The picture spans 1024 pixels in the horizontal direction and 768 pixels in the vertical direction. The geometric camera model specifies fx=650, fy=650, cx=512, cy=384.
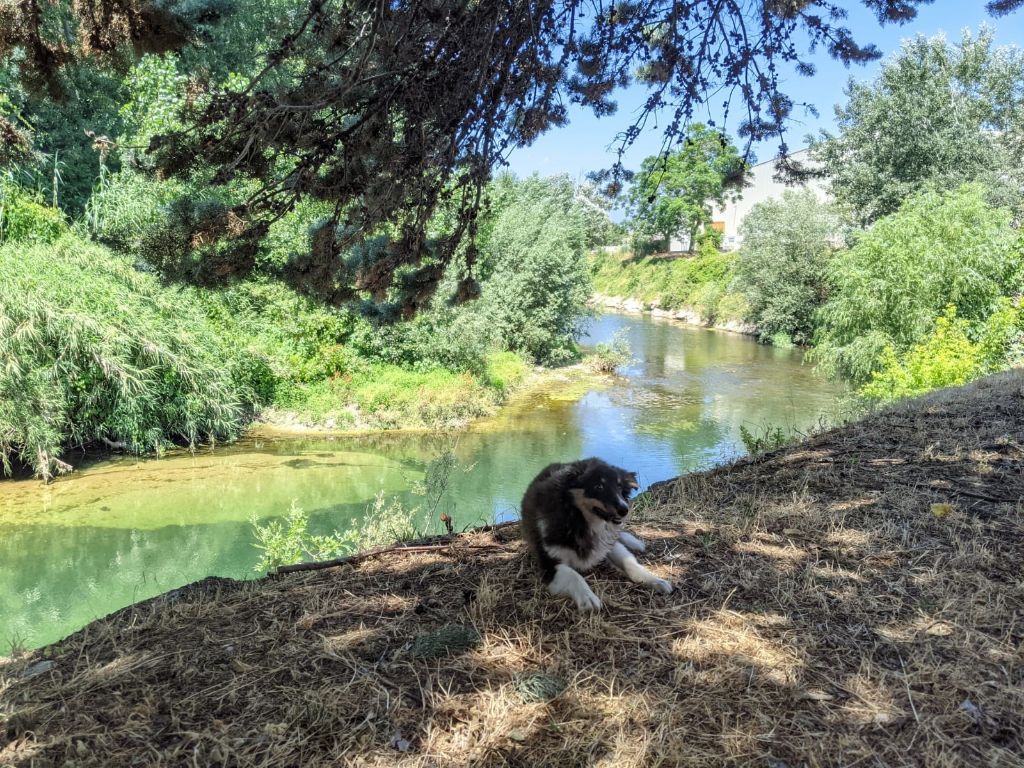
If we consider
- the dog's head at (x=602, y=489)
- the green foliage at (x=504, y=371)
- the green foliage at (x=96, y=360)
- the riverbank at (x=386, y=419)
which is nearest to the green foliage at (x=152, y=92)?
the green foliage at (x=96, y=360)

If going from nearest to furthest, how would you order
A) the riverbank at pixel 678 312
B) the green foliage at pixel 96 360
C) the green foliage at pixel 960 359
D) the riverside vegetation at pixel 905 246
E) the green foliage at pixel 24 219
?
the green foliage at pixel 96 360 < the green foliage at pixel 960 359 < the green foliage at pixel 24 219 < the riverside vegetation at pixel 905 246 < the riverbank at pixel 678 312

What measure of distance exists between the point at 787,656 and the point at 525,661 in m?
1.02

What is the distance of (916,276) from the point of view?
1969 cm

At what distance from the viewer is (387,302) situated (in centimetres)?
534

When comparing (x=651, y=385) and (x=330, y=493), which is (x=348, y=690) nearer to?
(x=330, y=493)

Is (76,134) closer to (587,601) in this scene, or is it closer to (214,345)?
(214,345)

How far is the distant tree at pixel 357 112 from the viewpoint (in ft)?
13.8

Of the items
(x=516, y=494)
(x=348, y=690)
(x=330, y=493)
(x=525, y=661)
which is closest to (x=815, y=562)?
(x=525, y=661)

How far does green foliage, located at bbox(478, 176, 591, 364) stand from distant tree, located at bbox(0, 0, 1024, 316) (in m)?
19.4

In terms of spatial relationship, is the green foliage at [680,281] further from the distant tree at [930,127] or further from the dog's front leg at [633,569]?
the dog's front leg at [633,569]

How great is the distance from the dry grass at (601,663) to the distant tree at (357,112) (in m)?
2.37

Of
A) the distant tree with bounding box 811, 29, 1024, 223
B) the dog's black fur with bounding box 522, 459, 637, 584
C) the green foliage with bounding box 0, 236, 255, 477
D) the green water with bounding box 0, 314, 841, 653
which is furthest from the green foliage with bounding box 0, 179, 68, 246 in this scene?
the distant tree with bounding box 811, 29, 1024, 223

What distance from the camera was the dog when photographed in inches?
115

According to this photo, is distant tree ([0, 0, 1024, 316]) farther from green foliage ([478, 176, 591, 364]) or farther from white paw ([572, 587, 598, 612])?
green foliage ([478, 176, 591, 364])
